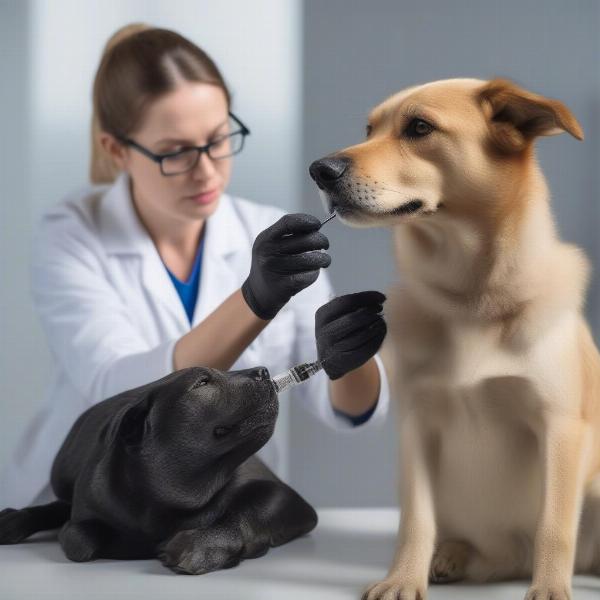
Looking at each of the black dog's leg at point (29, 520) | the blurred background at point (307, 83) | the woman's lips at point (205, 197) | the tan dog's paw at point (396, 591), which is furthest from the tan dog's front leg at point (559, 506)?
the blurred background at point (307, 83)

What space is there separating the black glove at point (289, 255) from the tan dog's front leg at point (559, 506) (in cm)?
33

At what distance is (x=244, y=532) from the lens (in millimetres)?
1002

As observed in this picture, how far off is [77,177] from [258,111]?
52 centimetres

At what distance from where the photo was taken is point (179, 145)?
60.1 inches

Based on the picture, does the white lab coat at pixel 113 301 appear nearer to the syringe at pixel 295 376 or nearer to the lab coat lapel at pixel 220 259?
the lab coat lapel at pixel 220 259

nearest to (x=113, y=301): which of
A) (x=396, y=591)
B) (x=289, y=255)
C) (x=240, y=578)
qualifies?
(x=289, y=255)

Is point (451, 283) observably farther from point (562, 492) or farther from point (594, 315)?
point (594, 315)

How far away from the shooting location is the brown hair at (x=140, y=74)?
153cm

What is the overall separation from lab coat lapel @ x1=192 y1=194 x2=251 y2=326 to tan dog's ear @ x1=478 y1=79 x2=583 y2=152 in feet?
2.75

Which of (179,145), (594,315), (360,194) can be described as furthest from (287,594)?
(594,315)

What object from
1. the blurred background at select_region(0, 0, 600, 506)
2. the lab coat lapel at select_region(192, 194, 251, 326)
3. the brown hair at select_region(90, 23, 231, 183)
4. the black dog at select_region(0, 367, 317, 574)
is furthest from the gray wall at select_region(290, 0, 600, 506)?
the black dog at select_region(0, 367, 317, 574)

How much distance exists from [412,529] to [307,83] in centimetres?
166

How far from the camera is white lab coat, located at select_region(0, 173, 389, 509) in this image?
1.54 m

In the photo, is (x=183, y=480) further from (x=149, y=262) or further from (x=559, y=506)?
(x=149, y=262)
